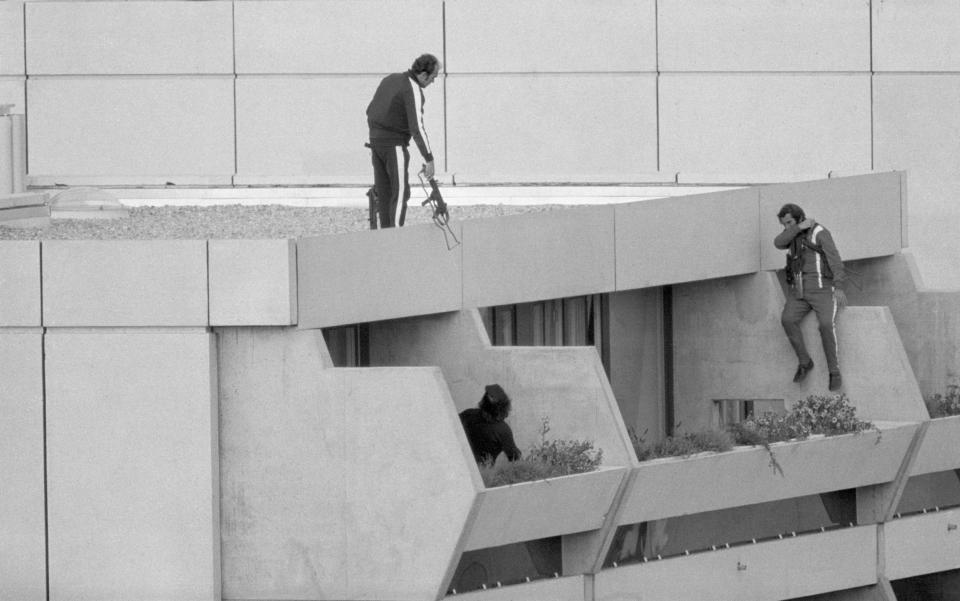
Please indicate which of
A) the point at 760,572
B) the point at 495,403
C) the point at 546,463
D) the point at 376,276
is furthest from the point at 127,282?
the point at 760,572

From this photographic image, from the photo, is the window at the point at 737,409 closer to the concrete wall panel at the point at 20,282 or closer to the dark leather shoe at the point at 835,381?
the dark leather shoe at the point at 835,381

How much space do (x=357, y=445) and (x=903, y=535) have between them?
8093 millimetres

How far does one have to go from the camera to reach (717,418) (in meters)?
24.2

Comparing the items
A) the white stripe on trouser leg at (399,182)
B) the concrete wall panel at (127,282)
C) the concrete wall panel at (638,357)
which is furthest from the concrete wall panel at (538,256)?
the concrete wall panel at (127,282)

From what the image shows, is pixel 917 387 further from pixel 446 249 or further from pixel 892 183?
pixel 446 249

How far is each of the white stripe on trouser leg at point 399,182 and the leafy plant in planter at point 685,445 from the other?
304 centimetres

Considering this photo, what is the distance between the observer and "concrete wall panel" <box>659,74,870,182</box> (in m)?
28.3

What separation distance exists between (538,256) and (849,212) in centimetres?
506

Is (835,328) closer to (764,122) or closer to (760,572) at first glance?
(760,572)

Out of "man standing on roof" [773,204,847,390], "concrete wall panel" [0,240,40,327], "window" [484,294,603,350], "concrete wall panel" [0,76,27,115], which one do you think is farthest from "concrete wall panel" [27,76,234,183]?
"concrete wall panel" [0,240,40,327]

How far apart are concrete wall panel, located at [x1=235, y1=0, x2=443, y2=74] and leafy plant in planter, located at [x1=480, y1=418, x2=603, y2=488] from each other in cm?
926

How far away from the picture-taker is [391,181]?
2027 centimetres

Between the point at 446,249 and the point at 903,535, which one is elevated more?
the point at 446,249

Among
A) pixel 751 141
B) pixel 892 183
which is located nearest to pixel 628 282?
pixel 892 183
